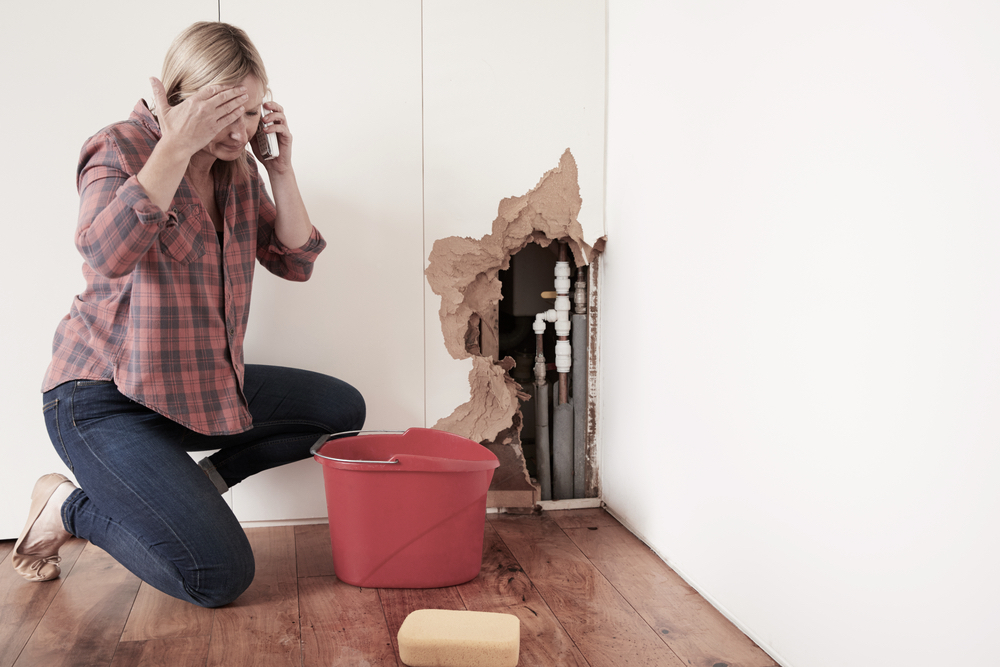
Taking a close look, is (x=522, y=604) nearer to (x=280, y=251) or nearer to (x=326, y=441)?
(x=326, y=441)

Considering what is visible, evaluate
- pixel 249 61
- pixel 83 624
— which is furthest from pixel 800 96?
pixel 83 624

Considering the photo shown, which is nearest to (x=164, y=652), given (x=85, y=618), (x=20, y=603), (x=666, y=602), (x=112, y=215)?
(x=85, y=618)

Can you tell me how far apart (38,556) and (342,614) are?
28.6 inches

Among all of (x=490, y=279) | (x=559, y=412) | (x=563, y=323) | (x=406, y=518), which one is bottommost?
(x=406, y=518)

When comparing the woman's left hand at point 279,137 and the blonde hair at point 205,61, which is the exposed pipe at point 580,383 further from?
the blonde hair at point 205,61

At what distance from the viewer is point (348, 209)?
6.05 ft

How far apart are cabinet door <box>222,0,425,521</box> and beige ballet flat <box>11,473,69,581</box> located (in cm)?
43

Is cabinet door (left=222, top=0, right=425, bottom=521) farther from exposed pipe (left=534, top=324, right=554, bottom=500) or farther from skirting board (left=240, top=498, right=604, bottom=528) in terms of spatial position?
exposed pipe (left=534, top=324, right=554, bottom=500)

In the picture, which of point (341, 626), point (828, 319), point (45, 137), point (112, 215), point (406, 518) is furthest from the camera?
point (45, 137)

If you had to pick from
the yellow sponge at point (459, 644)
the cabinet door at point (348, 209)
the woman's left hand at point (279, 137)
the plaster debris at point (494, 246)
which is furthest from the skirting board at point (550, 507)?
the woman's left hand at point (279, 137)

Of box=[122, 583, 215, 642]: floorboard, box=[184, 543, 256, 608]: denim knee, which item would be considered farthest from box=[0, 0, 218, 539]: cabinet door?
box=[184, 543, 256, 608]: denim knee

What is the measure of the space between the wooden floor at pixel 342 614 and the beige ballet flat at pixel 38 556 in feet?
0.07

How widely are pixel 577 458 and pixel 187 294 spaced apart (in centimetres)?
117

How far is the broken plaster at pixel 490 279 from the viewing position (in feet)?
6.27
